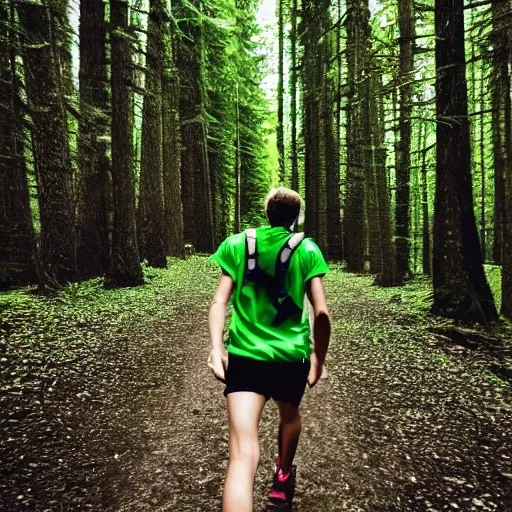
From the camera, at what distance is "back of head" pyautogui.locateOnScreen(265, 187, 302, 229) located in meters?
2.34

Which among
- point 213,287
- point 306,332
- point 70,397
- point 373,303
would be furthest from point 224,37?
point 306,332

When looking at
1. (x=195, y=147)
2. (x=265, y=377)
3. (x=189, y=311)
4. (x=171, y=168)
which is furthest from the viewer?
(x=195, y=147)

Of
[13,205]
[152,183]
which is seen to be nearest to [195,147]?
[152,183]

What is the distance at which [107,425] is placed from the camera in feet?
13.9

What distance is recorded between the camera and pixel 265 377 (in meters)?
2.11

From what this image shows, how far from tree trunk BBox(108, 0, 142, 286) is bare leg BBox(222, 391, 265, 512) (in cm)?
958

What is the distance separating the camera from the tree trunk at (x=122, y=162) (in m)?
10.8

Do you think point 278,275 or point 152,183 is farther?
point 152,183

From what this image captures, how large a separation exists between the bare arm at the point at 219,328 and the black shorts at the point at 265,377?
0.20 ft

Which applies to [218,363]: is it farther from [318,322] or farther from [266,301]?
[318,322]

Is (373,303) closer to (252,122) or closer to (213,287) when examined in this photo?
(213,287)

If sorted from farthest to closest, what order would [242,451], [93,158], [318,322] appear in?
[93,158] < [318,322] < [242,451]

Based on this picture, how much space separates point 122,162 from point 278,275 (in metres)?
9.76

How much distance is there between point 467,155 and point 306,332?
6.69m
